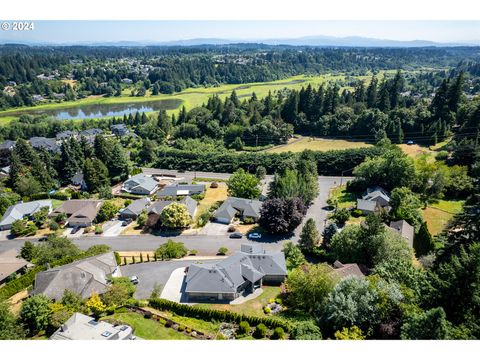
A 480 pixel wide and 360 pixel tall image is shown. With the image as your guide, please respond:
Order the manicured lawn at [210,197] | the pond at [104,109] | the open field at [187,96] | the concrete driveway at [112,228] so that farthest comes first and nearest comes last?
the open field at [187,96] → the pond at [104,109] → the manicured lawn at [210,197] → the concrete driveway at [112,228]

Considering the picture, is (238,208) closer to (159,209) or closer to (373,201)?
(159,209)

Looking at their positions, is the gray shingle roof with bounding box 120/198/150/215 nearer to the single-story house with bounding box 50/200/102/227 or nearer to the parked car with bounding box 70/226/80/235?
the single-story house with bounding box 50/200/102/227

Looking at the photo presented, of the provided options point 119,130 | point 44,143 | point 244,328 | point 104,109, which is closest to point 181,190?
point 244,328

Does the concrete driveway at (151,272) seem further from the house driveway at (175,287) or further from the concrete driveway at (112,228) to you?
the concrete driveway at (112,228)

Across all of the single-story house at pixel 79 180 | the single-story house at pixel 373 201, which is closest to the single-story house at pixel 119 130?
the single-story house at pixel 79 180

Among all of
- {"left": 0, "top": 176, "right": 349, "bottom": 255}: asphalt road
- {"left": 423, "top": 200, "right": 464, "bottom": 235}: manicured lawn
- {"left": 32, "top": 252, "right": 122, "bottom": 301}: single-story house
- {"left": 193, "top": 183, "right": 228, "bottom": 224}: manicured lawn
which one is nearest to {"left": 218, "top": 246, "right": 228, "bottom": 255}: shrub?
{"left": 0, "top": 176, "right": 349, "bottom": 255}: asphalt road

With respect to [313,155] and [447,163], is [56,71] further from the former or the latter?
[447,163]
